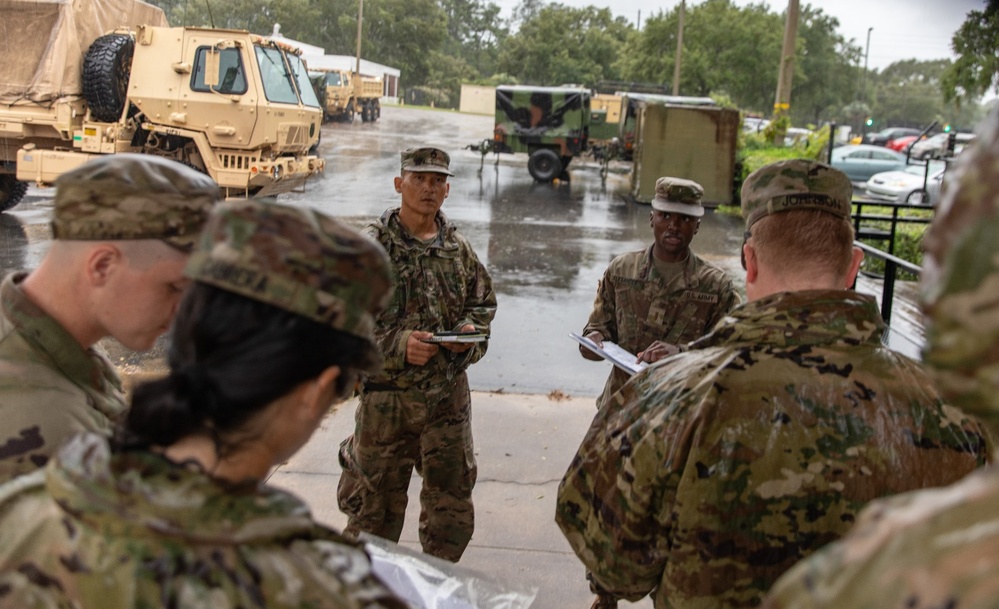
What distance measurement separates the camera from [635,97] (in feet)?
75.9

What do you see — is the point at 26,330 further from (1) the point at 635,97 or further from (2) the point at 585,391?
(1) the point at 635,97

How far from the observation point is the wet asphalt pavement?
700 centimetres

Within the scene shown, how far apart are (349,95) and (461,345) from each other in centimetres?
2952

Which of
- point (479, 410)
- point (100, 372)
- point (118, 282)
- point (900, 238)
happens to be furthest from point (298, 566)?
point (900, 238)

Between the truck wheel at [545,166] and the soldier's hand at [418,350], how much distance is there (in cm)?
1783

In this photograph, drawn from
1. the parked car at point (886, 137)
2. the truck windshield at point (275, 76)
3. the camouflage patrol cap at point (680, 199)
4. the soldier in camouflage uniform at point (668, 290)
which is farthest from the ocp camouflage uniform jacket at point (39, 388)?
the parked car at point (886, 137)

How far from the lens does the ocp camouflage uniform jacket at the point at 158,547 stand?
3.43 feet

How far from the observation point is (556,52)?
51750 millimetres

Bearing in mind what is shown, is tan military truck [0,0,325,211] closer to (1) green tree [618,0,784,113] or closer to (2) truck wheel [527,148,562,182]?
(2) truck wheel [527,148,562,182]

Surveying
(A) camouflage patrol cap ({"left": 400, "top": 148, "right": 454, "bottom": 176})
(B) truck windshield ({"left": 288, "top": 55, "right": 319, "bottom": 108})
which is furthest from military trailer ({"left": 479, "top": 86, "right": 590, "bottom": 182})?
(A) camouflage patrol cap ({"left": 400, "top": 148, "right": 454, "bottom": 176})

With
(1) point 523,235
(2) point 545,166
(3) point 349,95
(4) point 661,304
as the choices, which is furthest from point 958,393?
(3) point 349,95

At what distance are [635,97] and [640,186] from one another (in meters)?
6.81

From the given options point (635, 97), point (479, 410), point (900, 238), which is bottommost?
point (479, 410)

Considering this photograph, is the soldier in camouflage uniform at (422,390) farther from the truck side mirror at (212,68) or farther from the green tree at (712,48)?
the green tree at (712,48)
